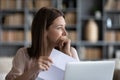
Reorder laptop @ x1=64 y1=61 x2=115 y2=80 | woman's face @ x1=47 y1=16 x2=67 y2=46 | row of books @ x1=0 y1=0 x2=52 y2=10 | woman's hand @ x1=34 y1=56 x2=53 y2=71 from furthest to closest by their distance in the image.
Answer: row of books @ x1=0 y1=0 x2=52 y2=10, woman's face @ x1=47 y1=16 x2=67 y2=46, woman's hand @ x1=34 y1=56 x2=53 y2=71, laptop @ x1=64 y1=61 x2=115 y2=80

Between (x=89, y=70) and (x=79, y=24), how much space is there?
4.74m

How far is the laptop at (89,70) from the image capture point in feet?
3.85

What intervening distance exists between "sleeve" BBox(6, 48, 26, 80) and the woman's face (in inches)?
8.2

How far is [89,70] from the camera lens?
1206 mm

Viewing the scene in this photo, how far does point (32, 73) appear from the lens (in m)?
1.34

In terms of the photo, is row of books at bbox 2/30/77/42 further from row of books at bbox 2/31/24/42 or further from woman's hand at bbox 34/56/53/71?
woman's hand at bbox 34/56/53/71

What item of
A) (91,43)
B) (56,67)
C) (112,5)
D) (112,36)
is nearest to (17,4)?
(91,43)

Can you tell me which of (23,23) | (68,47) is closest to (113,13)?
(23,23)

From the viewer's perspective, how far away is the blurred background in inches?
230

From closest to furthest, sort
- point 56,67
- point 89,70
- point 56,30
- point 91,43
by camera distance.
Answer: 1. point 89,70
2. point 56,67
3. point 56,30
4. point 91,43

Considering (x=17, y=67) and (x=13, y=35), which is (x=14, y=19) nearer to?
(x=13, y=35)

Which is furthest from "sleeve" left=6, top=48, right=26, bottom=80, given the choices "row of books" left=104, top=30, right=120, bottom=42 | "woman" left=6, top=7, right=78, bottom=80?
"row of books" left=104, top=30, right=120, bottom=42

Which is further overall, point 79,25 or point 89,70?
point 79,25

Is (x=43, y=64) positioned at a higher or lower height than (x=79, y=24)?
higher
